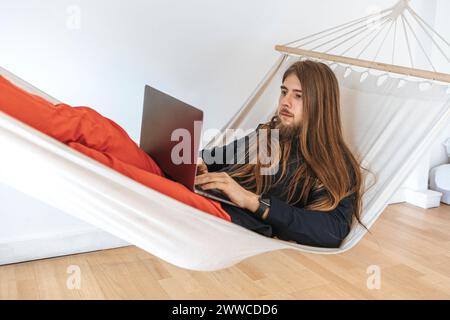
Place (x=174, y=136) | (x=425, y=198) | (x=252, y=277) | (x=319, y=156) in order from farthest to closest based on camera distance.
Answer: (x=425, y=198) < (x=252, y=277) < (x=319, y=156) < (x=174, y=136)

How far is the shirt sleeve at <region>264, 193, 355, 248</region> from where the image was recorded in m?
1.43

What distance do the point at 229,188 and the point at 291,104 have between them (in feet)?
1.45

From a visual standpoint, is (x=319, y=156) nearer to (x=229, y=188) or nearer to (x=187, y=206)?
(x=229, y=188)

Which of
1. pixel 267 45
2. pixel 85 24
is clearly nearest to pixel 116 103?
pixel 85 24

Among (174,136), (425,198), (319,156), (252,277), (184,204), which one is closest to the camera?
(184,204)

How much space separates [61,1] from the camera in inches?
75.2

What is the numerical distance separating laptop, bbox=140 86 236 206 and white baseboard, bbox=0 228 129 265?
2.58 feet

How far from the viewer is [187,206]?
121 cm

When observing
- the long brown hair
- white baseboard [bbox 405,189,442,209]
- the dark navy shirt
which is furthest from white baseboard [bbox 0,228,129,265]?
white baseboard [bbox 405,189,442,209]

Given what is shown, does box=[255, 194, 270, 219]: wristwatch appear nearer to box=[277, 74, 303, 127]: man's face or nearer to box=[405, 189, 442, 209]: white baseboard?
box=[277, 74, 303, 127]: man's face

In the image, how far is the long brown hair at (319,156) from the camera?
1.54 metres

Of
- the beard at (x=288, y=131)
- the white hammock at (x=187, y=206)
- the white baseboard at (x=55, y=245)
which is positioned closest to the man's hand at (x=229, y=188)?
the white hammock at (x=187, y=206)

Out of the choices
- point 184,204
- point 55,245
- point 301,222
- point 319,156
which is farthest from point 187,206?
point 55,245
